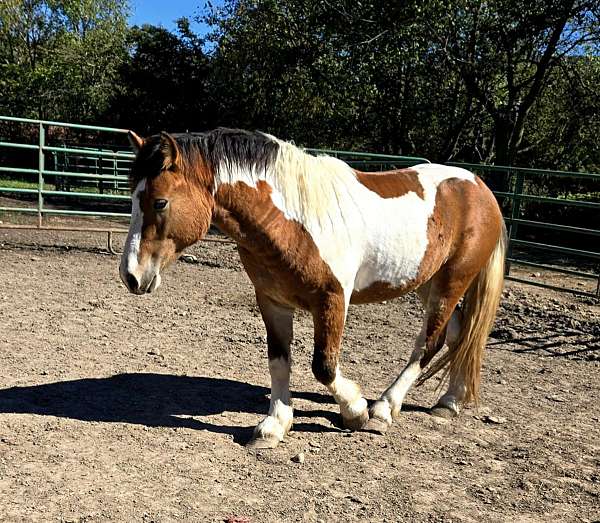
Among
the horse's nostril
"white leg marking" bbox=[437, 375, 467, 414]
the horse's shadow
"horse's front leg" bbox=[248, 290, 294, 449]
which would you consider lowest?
the horse's shadow

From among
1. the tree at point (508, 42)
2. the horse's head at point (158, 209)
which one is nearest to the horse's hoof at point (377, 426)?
the horse's head at point (158, 209)

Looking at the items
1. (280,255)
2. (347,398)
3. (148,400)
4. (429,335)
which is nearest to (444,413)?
(429,335)

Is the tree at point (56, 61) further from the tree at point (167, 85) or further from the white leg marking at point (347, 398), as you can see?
the white leg marking at point (347, 398)

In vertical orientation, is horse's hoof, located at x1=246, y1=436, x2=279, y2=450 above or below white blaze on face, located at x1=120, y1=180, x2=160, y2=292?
below

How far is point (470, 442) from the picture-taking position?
3.21 meters

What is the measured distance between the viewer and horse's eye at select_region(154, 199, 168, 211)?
258cm

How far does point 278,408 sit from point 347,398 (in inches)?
14.5

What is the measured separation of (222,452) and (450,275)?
164 centimetres

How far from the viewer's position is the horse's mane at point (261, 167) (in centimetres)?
270

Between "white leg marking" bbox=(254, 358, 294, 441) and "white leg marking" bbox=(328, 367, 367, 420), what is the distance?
256 mm

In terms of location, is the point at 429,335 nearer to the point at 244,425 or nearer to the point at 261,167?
Result: the point at 244,425

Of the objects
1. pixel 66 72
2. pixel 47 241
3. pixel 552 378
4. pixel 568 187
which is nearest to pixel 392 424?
pixel 552 378

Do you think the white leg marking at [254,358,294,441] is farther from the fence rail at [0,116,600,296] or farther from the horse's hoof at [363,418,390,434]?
the fence rail at [0,116,600,296]

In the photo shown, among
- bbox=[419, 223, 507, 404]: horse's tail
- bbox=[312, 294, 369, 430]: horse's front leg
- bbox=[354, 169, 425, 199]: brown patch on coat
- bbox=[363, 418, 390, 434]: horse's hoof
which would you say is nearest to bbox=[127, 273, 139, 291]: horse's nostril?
bbox=[312, 294, 369, 430]: horse's front leg
